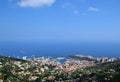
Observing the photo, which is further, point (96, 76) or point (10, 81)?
point (96, 76)

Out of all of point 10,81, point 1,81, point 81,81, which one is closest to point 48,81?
point 81,81

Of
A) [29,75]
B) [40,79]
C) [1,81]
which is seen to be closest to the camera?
[1,81]

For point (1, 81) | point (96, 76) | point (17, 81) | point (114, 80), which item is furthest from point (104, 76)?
point (1, 81)

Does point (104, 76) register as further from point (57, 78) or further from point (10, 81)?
point (10, 81)

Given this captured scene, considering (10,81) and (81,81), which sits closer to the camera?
(10,81)

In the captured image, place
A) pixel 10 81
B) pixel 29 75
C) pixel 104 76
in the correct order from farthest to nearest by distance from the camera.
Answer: pixel 29 75
pixel 104 76
pixel 10 81

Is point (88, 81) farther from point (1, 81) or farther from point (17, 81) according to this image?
point (1, 81)

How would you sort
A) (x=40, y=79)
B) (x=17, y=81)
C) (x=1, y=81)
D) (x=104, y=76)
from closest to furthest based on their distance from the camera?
(x=1, y=81)
(x=17, y=81)
(x=104, y=76)
(x=40, y=79)

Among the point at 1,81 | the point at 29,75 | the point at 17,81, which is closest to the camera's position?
the point at 1,81
